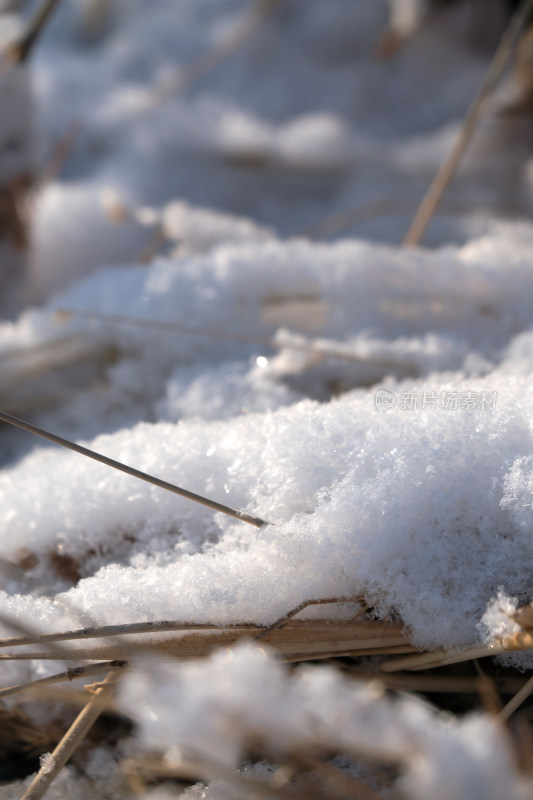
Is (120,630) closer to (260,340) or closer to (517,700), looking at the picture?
(517,700)

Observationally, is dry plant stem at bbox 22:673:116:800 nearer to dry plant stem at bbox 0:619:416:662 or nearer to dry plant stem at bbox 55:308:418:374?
dry plant stem at bbox 0:619:416:662

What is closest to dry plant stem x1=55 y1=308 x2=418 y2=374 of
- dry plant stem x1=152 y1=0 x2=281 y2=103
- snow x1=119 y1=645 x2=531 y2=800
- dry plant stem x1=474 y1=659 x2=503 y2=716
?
dry plant stem x1=474 y1=659 x2=503 y2=716

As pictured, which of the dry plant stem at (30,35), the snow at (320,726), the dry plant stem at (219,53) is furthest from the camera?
the dry plant stem at (219,53)

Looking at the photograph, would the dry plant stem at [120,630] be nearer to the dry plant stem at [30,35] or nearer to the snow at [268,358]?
the snow at [268,358]

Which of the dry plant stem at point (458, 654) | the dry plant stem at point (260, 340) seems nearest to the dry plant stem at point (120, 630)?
the dry plant stem at point (458, 654)

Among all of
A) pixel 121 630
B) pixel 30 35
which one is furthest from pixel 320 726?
pixel 30 35
